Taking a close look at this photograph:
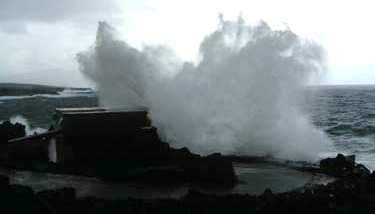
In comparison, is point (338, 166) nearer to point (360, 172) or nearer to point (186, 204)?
point (360, 172)

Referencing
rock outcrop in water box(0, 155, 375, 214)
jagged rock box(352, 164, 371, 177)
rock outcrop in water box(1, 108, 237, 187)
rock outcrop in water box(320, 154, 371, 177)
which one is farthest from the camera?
rock outcrop in water box(320, 154, 371, 177)

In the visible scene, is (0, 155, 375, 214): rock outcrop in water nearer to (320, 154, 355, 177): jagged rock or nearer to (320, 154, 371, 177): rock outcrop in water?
(320, 154, 371, 177): rock outcrop in water

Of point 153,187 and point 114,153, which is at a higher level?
point 114,153

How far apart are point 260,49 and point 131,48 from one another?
174 inches

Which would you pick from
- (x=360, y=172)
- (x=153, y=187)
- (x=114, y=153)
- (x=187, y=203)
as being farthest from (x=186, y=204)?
(x=360, y=172)

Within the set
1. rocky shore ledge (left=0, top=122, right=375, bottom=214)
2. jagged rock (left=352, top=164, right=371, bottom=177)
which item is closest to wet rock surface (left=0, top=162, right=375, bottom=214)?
rocky shore ledge (left=0, top=122, right=375, bottom=214)

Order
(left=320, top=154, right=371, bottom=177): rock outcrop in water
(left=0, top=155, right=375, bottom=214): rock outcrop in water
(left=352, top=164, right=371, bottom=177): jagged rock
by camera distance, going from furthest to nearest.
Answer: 1. (left=320, top=154, right=371, bottom=177): rock outcrop in water
2. (left=352, top=164, right=371, bottom=177): jagged rock
3. (left=0, top=155, right=375, bottom=214): rock outcrop in water

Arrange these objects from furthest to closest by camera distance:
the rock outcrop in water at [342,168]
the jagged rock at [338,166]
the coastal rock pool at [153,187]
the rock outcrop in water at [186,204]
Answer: the jagged rock at [338,166]
the rock outcrop in water at [342,168]
the coastal rock pool at [153,187]
the rock outcrop in water at [186,204]

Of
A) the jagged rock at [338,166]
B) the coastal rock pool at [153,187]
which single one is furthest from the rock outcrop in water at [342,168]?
the coastal rock pool at [153,187]

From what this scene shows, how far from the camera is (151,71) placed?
18.1 metres

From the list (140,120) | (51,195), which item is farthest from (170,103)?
(51,195)

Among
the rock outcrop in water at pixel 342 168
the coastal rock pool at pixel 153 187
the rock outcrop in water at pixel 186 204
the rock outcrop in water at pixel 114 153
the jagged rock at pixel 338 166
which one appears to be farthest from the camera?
the jagged rock at pixel 338 166

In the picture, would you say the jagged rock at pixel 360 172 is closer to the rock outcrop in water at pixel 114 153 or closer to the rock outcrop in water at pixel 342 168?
the rock outcrop in water at pixel 342 168

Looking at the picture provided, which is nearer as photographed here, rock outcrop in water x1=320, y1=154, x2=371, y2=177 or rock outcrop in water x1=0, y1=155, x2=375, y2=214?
rock outcrop in water x1=0, y1=155, x2=375, y2=214
